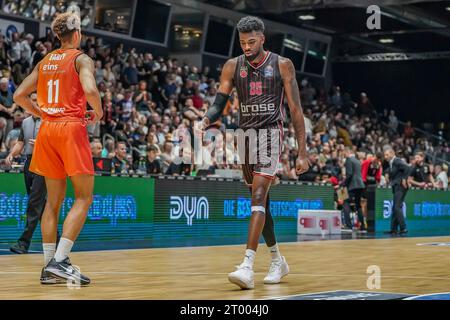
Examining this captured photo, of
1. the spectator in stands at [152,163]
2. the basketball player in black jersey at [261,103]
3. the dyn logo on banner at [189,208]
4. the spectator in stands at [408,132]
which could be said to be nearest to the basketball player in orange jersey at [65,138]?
the basketball player in black jersey at [261,103]

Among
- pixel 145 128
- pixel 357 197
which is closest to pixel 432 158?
pixel 357 197

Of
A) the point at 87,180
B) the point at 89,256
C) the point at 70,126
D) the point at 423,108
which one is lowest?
the point at 89,256

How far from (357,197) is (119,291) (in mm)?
16672

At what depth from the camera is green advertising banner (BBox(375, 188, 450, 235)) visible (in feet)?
77.3

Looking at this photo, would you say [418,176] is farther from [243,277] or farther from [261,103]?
[243,277]

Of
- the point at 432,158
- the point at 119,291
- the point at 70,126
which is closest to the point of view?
the point at 119,291

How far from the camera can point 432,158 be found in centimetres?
3378

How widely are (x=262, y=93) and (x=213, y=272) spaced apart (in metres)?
2.19

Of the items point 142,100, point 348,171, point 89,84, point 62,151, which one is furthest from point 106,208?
point 348,171

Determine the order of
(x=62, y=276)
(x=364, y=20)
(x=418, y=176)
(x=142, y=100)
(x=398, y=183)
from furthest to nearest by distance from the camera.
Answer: (x=364, y=20) < (x=418, y=176) < (x=142, y=100) < (x=398, y=183) < (x=62, y=276)

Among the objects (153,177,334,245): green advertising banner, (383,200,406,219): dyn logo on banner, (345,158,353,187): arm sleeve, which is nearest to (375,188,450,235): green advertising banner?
(383,200,406,219): dyn logo on banner

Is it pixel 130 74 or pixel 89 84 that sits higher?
pixel 130 74

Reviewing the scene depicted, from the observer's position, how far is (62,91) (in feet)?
25.4
